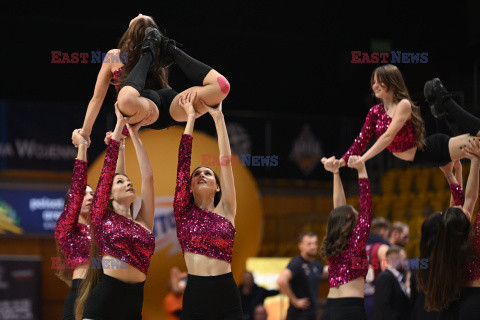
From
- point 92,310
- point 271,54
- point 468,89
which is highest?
point 271,54

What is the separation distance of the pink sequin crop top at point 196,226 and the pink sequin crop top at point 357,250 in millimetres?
915

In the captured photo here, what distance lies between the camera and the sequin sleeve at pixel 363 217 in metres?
4.34

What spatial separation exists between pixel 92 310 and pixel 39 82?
733cm

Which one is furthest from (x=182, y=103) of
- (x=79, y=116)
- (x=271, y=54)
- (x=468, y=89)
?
(x=271, y=54)

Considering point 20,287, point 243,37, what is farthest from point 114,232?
point 243,37

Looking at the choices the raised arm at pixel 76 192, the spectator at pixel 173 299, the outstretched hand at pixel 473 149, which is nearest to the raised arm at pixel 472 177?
the outstretched hand at pixel 473 149

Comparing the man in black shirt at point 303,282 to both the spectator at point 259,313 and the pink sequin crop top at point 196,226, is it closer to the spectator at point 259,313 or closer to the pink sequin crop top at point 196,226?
the spectator at point 259,313

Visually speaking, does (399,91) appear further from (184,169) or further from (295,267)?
(295,267)

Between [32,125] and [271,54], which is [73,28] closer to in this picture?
[32,125]

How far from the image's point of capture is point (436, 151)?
429 centimetres

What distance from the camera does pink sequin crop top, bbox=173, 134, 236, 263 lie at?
3.79 metres

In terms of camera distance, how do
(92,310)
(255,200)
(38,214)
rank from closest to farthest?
(92,310) < (255,200) < (38,214)

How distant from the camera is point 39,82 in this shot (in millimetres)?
10422

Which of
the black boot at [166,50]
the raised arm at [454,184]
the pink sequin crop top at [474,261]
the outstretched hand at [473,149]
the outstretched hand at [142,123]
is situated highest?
the black boot at [166,50]
